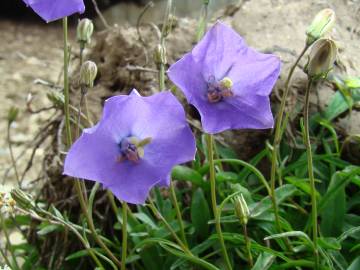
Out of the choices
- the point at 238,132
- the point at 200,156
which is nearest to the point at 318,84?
the point at 238,132

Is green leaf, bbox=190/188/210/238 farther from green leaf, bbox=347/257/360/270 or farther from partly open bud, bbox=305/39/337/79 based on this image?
partly open bud, bbox=305/39/337/79

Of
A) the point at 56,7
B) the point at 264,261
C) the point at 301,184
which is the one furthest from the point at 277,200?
the point at 56,7

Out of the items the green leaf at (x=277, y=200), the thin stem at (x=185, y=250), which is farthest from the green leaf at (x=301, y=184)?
the thin stem at (x=185, y=250)

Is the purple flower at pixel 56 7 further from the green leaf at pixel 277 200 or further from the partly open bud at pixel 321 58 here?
the green leaf at pixel 277 200

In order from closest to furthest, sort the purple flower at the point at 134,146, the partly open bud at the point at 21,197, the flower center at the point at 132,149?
the purple flower at the point at 134,146, the flower center at the point at 132,149, the partly open bud at the point at 21,197

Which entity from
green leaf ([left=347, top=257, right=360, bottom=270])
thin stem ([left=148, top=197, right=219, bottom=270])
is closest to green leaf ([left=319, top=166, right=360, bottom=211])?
green leaf ([left=347, top=257, right=360, bottom=270])

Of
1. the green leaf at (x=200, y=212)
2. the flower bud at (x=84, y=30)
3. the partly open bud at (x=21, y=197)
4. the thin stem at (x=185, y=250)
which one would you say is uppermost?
the flower bud at (x=84, y=30)
